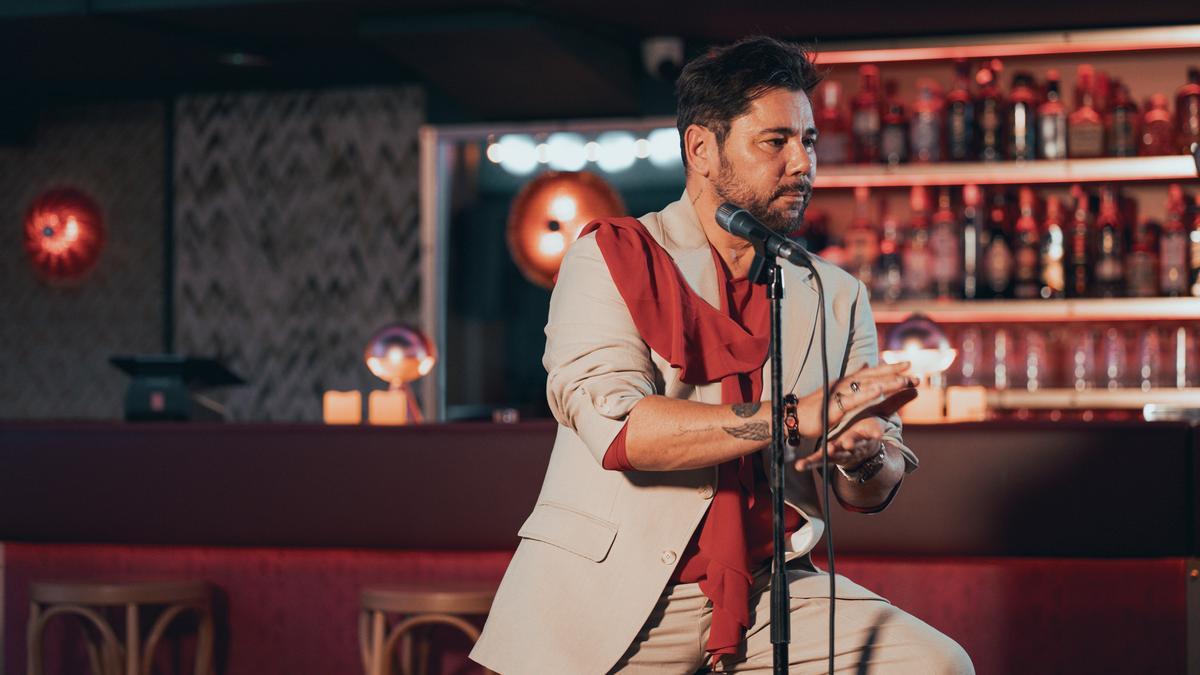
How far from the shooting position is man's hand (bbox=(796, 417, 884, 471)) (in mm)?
1431

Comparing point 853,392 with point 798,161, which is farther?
point 798,161

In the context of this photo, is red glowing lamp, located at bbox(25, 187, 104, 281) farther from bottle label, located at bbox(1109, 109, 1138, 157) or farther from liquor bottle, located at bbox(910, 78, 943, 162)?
bottle label, located at bbox(1109, 109, 1138, 157)

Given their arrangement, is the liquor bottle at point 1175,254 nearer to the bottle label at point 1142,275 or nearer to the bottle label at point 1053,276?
the bottle label at point 1142,275

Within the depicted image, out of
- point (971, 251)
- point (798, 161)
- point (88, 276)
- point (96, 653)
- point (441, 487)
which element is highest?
point (88, 276)

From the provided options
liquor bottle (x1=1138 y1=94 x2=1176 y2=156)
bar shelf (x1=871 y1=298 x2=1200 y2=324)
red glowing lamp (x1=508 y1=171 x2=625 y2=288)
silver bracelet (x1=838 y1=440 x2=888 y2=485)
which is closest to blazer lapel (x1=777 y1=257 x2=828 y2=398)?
silver bracelet (x1=838 y1=440 x2=888 y2=485)

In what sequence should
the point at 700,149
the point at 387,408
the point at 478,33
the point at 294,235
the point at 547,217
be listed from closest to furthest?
the point at 700,149 → the point at 387,408 → the point at 478,33 → the point at 547,217 → the point at 294,235

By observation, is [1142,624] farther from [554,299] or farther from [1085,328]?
[1085,328]

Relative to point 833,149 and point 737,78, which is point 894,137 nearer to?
point 833,149

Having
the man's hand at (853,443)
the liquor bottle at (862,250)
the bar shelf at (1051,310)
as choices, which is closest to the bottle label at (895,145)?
the liquor bottle at (862,250)

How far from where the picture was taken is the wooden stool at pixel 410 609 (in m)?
2.42

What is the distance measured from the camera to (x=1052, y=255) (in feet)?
13.0

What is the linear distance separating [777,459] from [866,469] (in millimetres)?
221

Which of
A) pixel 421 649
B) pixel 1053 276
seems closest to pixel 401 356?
pixel 421 649

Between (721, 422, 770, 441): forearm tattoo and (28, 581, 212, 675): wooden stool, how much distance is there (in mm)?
1571
